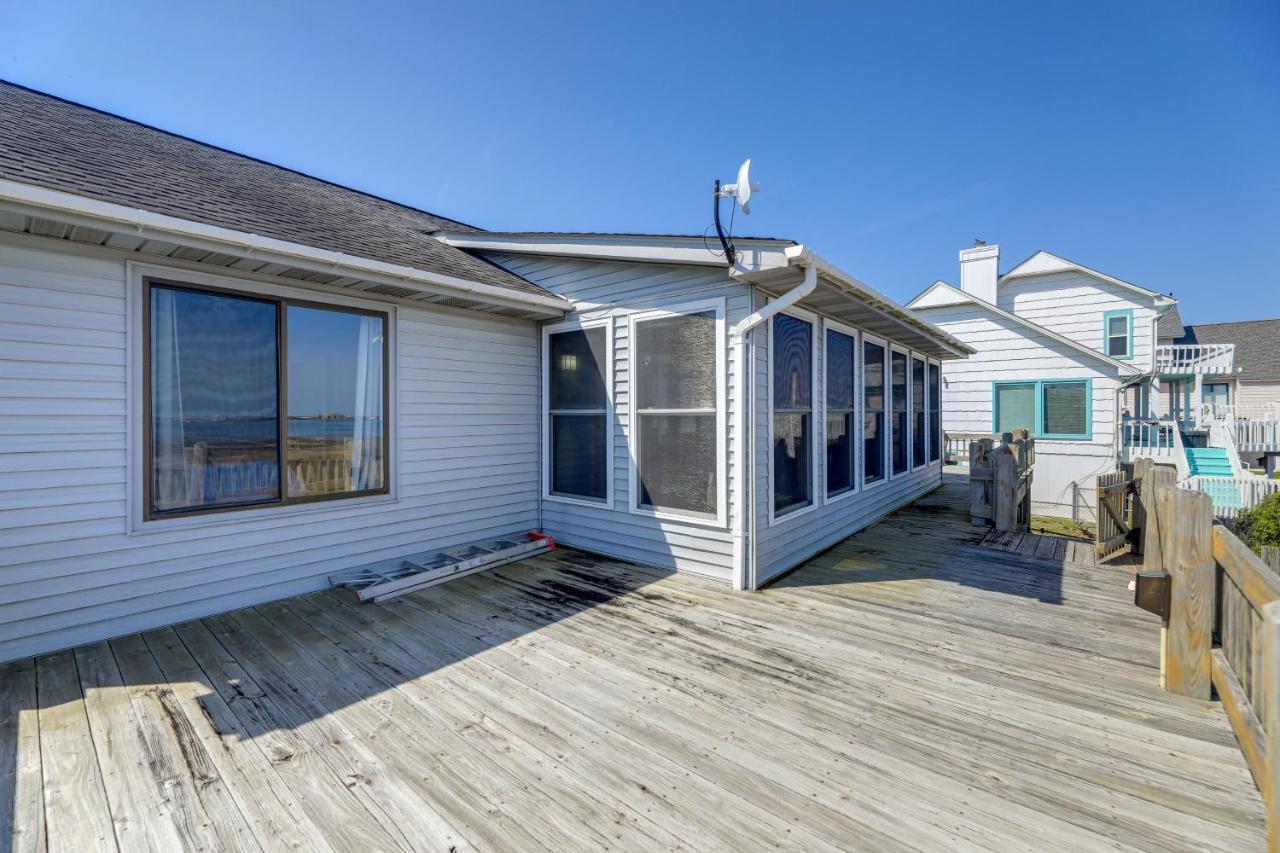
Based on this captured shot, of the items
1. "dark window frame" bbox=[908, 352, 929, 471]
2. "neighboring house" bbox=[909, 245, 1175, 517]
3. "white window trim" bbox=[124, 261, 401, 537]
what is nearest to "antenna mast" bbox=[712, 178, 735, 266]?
"white window trim" bbox=[124, 261, 401, 537]

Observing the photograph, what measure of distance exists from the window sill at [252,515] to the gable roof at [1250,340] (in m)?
26.7

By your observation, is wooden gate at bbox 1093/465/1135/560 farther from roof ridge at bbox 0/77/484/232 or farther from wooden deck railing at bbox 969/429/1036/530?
roof ridge at bbox 0/77/484/232

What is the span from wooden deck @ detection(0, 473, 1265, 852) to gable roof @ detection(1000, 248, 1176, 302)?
10.4 m

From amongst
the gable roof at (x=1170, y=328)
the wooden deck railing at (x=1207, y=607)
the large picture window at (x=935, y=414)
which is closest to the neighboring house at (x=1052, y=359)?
the large picture window at (x=935, y=414)

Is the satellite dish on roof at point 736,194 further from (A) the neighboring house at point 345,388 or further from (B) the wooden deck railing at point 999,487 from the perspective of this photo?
(B) the wooden deck railing at point 999,487

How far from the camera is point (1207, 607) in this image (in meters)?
2.46

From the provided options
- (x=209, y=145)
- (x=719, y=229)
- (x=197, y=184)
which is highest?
(x=209, y=145)

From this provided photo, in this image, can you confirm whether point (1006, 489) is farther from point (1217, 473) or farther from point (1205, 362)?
point (1205, 362)

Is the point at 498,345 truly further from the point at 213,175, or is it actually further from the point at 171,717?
the point at 171,717

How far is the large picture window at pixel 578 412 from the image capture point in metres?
5.11

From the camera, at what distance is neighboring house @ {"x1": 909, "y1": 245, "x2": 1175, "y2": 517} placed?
9.33 m

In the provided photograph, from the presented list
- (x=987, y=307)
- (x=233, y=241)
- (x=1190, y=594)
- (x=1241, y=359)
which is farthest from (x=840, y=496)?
(x=1241, y=359)

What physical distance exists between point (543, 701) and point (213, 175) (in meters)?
5.52

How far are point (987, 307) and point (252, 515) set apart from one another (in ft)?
41.1
